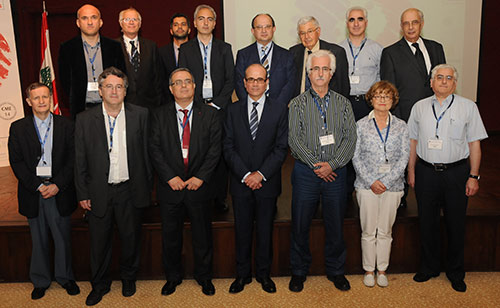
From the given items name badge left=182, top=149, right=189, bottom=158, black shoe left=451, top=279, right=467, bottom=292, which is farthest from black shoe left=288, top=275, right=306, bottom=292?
name badge left=182, top=149, right=189, bottom=158

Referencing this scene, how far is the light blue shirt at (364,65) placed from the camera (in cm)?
361

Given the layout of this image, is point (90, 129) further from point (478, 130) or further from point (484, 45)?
point (484, 45)

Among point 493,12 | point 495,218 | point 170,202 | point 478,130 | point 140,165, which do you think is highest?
point 493,12

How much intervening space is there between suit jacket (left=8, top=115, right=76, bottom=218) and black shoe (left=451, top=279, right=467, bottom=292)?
2.91 metres

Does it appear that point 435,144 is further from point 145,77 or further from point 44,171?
point 44,171

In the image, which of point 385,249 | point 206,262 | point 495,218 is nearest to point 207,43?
point 206,262

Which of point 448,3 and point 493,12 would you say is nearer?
point 448,3

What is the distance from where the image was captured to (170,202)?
302 cm

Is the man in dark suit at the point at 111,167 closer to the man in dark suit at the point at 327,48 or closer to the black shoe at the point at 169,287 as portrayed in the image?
the black shoe at the point at 169,287

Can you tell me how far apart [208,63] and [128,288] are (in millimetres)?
1905

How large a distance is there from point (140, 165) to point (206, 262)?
2.83ft

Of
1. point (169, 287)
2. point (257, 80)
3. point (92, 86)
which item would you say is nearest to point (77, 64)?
point (92, 86)

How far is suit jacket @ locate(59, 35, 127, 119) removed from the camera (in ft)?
11.3

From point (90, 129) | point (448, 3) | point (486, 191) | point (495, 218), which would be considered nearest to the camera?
point (90, 129)
